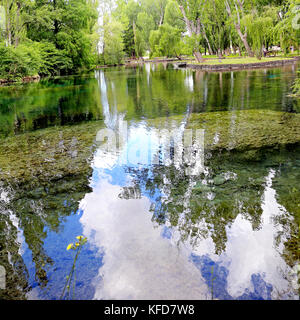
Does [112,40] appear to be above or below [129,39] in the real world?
below

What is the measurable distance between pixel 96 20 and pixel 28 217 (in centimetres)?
4930

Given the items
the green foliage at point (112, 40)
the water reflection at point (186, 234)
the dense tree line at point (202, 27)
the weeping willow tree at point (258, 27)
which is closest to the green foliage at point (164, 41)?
the dense tree line at point (202, 27)

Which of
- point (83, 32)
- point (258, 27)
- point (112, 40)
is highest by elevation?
point (112, 40)

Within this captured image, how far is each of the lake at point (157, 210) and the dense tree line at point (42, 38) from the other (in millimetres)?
20536

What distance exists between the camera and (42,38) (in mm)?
33344

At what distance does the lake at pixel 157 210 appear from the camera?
8.29 feet

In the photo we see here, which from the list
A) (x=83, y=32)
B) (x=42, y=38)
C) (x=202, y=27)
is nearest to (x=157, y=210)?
(x=42, y=38)

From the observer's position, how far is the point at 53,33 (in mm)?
33750

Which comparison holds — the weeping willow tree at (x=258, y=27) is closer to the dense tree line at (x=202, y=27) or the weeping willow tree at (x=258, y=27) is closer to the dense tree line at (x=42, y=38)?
the dense tree line at (x=202, y=27)

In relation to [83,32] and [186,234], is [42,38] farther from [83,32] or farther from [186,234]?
[186,234]

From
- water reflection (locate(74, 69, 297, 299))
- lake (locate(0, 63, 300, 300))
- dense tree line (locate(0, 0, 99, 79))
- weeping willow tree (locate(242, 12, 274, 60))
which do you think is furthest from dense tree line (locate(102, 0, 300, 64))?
dense tree line (locate(0, 0, 99, 79))

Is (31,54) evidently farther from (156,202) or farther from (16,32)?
(156,202)

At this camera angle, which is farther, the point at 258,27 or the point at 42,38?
the point at 42,38

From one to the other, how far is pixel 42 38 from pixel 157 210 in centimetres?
3557
